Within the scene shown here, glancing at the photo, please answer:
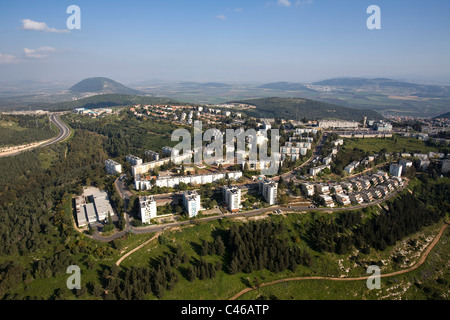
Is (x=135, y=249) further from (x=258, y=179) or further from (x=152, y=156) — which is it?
(x=152, y=156)

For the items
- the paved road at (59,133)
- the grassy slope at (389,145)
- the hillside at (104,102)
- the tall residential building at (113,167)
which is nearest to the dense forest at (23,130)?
the paved road at (59,133)

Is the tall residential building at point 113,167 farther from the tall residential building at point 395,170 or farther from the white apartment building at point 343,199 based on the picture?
the tall residential building at point 395,170

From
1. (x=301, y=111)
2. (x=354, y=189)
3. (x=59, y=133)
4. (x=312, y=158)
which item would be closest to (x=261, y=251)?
(x=354, y=189)

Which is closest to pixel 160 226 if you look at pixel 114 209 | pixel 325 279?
pixel 114 209

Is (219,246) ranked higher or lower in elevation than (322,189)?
lower

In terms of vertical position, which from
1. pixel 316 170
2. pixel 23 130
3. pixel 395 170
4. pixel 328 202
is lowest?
pixel 328 202

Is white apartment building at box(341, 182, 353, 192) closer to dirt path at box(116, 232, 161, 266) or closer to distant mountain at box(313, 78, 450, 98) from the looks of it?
dirt path at box(116, 232, 161, 266)

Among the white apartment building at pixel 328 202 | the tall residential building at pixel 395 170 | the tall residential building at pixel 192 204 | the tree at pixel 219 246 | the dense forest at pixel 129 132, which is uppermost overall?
the dense forest at pixel 129 132
